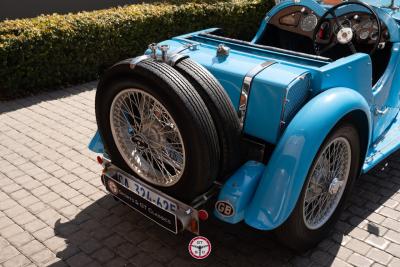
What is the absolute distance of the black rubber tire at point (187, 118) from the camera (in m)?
2.40

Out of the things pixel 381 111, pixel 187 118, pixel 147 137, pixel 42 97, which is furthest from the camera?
pixel 42 97

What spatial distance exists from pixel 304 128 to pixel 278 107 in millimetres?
247

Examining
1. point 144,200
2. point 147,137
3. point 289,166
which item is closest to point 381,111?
point 289,166

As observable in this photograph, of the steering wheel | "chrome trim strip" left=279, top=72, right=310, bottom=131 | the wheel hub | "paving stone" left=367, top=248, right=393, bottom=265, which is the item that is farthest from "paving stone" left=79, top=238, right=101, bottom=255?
the steering wheel

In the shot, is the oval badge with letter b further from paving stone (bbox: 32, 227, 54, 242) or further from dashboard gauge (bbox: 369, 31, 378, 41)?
dashboard gauge (bbox: 369, 31, 378, 41)

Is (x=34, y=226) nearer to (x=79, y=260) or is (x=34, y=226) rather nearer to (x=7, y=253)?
(x=7, y=253)

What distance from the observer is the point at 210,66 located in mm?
3002

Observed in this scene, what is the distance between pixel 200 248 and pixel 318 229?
2.85 feet

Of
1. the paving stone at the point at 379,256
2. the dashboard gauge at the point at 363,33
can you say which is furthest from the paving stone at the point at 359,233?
the dashboard gauge at the point at 363,33

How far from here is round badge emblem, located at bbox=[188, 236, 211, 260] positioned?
2.76m

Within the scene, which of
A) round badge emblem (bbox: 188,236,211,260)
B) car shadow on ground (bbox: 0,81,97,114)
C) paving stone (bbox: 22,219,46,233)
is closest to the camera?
round badge emblem (bbox: 188,236,211,260)

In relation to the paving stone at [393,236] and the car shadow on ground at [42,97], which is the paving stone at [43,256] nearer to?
the paving stone at [393,236]

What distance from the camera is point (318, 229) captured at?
299cm

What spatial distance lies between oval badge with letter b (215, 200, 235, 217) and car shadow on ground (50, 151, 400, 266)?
1.75ft
